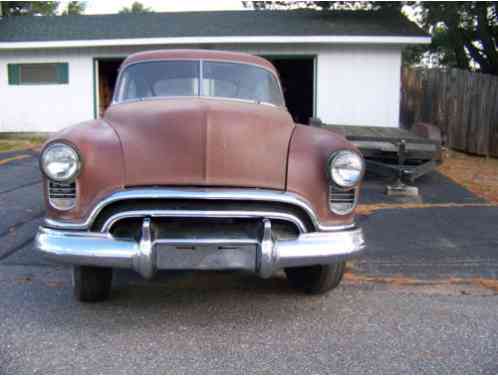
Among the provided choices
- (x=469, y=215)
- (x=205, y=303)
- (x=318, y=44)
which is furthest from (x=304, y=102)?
(x=205, y=303)

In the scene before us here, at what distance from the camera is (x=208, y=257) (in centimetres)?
337

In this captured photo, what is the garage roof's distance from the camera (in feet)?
42.2

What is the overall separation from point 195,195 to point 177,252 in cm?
35

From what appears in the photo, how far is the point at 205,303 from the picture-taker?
4.09 metres

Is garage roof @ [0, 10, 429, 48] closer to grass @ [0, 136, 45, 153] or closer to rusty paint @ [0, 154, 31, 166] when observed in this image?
grass @ [0, 136, 45, 153]

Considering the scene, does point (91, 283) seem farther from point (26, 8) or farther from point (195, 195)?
point (26, 8)

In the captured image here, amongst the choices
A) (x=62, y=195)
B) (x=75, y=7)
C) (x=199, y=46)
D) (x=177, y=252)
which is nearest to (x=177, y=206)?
(x=177, y=252)

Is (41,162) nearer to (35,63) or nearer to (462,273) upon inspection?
(462,273)

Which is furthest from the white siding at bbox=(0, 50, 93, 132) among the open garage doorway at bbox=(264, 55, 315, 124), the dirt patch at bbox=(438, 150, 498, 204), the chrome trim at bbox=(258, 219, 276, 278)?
the chrome trim at bbox=(258, 219, 276, 278)

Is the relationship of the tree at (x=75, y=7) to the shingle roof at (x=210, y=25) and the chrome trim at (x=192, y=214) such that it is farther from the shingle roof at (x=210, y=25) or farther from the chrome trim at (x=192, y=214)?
the chrome trim at (x=192, y=214)

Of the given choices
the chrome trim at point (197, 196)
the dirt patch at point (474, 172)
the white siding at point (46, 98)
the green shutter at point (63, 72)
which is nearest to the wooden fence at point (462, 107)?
the dirt patch at point (474, 172)

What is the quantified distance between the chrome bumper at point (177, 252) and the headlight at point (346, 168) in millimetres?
495

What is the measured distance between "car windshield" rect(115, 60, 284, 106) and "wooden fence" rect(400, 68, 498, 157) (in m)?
8.72

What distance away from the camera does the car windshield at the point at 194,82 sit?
4805 millimetres
